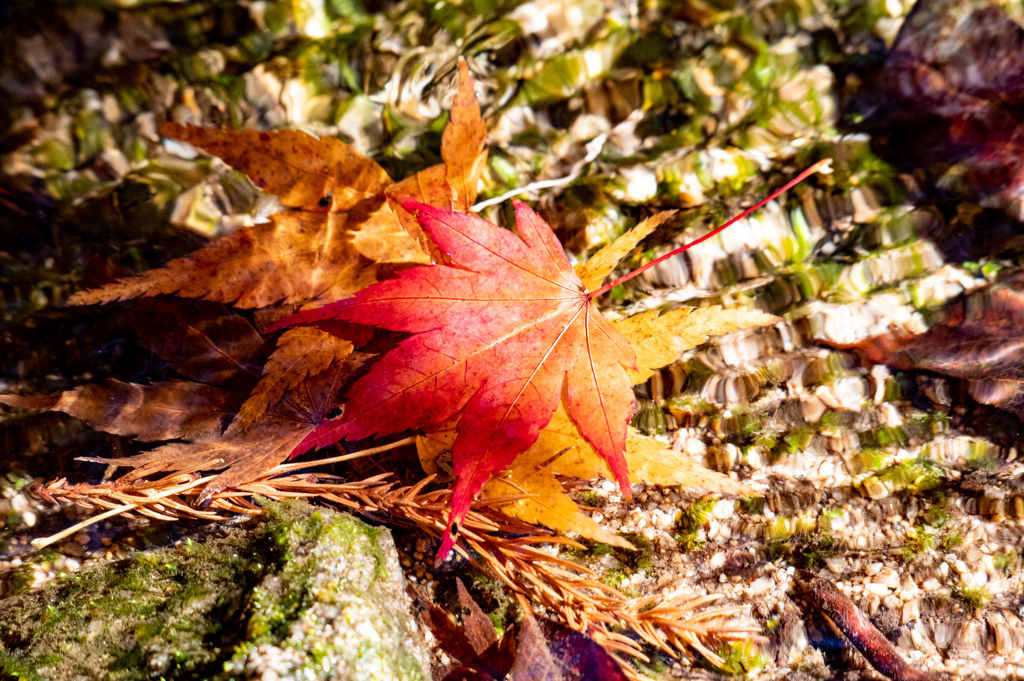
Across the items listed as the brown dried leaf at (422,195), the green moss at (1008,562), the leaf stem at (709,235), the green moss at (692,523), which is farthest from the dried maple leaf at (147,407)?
the green moss at (1008,562)

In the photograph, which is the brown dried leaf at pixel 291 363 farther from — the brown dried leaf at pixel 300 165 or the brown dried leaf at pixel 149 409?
the brown dried leaf at pixel 300 165

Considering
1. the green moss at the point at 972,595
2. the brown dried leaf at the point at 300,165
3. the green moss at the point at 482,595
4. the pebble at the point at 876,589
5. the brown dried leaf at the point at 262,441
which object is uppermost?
the brown dried leaf at the point at 300,165

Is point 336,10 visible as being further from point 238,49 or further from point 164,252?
point 164,252

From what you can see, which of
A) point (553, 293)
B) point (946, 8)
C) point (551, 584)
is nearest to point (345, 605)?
point (551, 584)

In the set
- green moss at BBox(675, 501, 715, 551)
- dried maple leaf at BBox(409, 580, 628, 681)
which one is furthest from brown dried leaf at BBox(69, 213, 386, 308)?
green moss at BBox(675, 501, 715, 551)

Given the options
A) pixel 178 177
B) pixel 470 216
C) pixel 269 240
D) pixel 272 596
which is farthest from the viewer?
pixel 178 177

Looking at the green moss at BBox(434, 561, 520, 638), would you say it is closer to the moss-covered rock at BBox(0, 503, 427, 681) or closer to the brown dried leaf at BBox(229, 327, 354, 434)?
the moss-covered rock at BBox(0, 503, 427, 681)

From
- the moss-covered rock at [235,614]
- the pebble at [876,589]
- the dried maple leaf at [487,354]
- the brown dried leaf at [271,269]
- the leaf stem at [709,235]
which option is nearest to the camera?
the moss-covered rock at [235,614]

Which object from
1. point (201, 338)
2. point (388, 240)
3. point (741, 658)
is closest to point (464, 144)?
point (388, 240)
